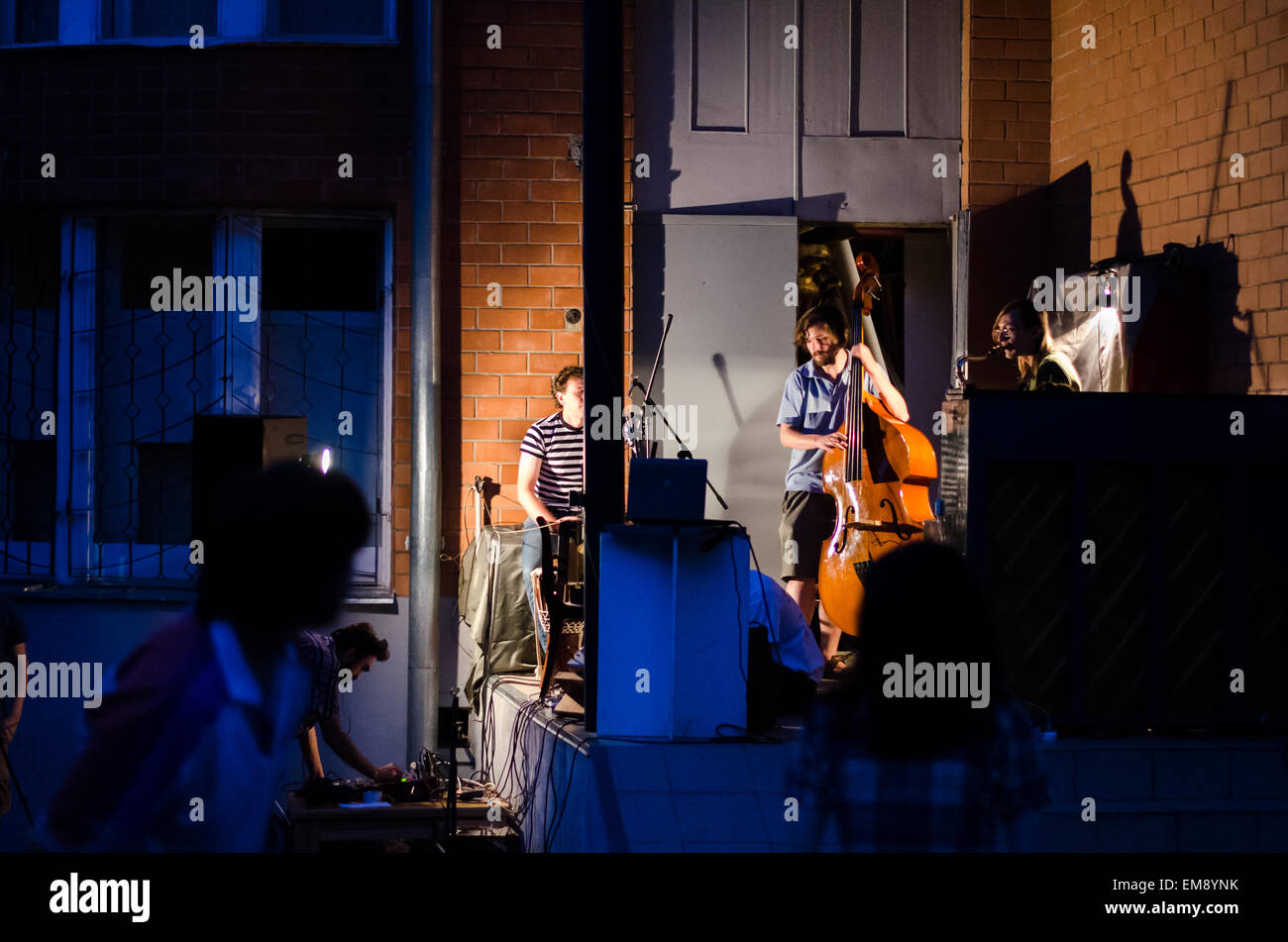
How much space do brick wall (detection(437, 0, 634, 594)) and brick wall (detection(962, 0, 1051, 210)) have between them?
6.55 ft

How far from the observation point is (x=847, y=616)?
17.9 ft

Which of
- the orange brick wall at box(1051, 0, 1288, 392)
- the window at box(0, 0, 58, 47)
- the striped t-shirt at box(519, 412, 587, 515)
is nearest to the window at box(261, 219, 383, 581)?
the striped t-shirt at box(519, 412, 587, 515)

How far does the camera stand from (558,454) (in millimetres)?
6148

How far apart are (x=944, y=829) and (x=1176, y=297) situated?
4.18 m

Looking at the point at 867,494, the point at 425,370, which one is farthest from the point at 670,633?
the point at 425,370

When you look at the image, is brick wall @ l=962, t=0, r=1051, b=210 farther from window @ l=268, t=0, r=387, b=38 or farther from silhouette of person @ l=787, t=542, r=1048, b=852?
silhouette of person @ l=787, t=542, r=1048, b=852

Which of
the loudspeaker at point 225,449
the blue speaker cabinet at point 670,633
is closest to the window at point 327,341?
the loudspeaker at point 225,449

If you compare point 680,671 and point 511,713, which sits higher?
point 680,671

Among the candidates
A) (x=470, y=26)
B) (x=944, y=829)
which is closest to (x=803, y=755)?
(x=944, y=829)

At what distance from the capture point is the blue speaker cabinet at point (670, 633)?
4.09m

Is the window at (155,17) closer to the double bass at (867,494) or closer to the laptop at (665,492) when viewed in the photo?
the double bass at (867,494)

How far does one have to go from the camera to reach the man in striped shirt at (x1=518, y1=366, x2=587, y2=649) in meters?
6.05

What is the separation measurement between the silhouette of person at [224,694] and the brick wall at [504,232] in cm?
469
